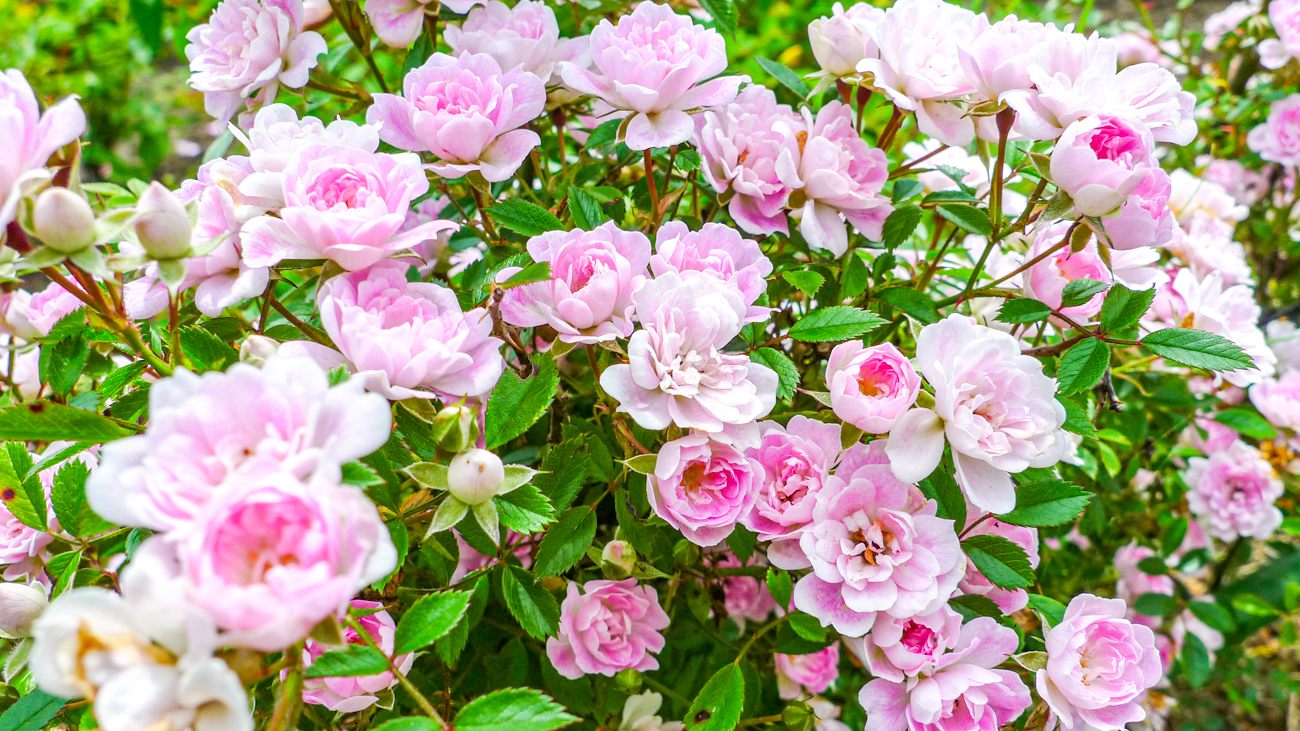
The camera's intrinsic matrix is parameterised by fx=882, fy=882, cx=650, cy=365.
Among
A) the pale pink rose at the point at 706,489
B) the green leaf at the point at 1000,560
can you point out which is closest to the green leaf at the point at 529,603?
the pale pink rose at the point at 706,489

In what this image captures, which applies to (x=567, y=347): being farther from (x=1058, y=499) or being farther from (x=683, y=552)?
(x=1058, y=499)

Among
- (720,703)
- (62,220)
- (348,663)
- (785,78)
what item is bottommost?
(720,703)

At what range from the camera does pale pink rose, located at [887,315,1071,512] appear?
66 cm

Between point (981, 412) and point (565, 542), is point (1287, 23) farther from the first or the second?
point (565, 542)

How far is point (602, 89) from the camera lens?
0.79 meters

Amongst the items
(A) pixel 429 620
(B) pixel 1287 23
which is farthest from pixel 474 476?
(B) pixel 1287 23

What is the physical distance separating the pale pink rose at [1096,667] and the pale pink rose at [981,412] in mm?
143

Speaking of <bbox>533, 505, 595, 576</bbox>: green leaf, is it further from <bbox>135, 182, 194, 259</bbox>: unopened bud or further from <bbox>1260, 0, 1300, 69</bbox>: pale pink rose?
<bbox>1260, 0, 1300, 69</bbox>: pale pink rose

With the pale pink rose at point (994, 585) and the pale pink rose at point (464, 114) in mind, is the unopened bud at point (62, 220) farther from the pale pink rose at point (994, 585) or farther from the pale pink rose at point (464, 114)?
the pale pink rose at point (994, 585)

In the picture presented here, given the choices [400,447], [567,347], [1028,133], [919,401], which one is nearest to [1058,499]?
[919,401]

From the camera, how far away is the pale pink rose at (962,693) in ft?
2.31

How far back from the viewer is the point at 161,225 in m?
0.56

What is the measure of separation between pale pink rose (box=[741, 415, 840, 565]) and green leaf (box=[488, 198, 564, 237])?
10.1 inches

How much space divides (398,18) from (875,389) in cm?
60
